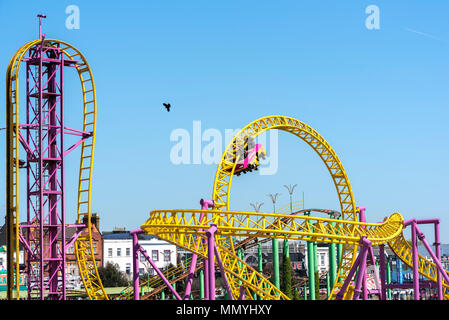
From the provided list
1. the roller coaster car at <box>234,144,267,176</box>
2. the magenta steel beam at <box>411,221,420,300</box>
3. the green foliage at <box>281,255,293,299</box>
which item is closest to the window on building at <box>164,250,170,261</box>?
the green foliage at <box>281,255,293,299</box>

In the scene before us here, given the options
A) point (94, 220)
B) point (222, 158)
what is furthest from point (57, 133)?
point (94, 220)

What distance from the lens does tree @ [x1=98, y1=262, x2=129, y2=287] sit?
8300 centimetres

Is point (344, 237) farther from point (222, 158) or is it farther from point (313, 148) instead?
point (313, 148)

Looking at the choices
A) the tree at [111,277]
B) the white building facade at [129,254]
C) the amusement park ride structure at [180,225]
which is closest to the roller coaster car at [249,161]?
the amusement park ride structure at [180,225]

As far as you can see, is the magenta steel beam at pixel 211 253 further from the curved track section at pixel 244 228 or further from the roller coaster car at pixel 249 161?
the roller coaster car at pixel 249 161

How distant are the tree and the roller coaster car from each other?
36.5 metres

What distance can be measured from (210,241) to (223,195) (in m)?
13.4

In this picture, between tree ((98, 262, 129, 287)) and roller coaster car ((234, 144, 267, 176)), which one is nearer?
roller coaster car ((234, 144, 267, 176))

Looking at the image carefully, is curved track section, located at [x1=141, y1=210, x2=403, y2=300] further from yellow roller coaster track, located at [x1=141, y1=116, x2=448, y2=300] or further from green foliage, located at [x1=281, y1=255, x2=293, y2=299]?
green foliage, located at [x1=281, y1=255, x2=293, y2=299]

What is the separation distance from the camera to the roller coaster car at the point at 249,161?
49.1m

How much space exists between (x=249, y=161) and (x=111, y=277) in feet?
126

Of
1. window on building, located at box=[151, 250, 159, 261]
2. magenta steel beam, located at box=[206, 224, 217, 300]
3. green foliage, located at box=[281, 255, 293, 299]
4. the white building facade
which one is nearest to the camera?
magenta steel beam, located at box=[206, 224, 217, 300]

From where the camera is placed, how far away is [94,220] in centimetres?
8375

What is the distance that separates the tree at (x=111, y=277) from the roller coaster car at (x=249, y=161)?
36.5 metres
